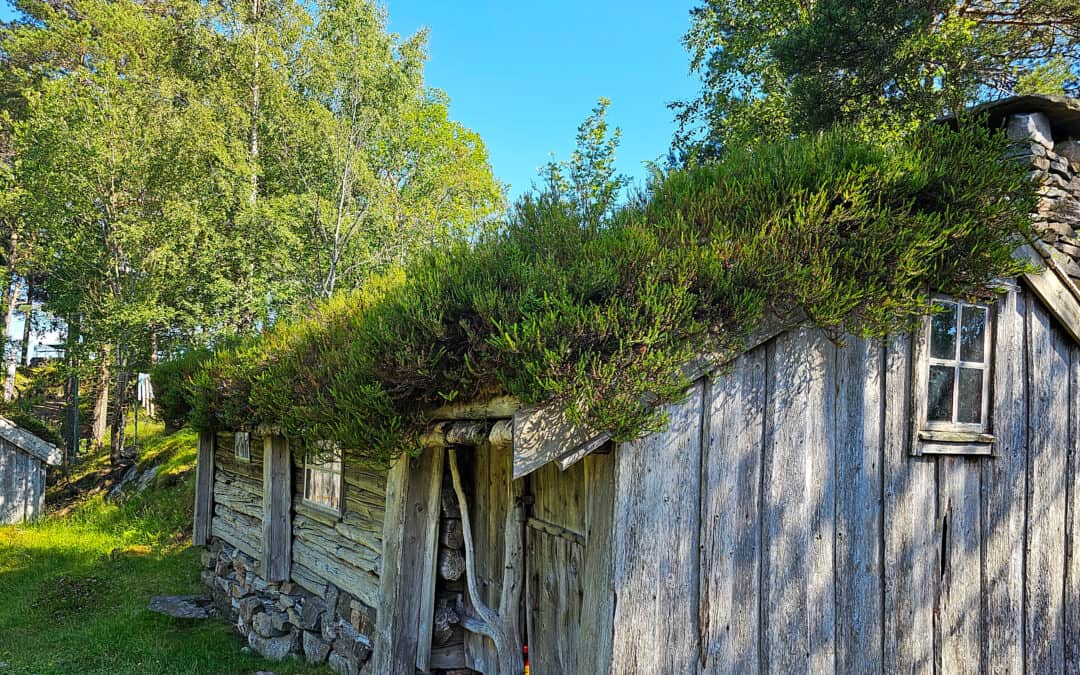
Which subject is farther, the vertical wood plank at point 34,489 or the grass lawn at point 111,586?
the vertical wood plank at point 34,489

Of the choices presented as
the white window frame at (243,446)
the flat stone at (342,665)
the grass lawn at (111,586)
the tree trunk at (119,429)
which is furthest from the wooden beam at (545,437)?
the tree trunk at (119,429)

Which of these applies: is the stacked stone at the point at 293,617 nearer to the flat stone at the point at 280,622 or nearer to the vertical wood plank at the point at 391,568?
the flat stone at the point at 280,622

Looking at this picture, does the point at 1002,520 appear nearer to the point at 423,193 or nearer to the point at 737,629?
the point at 737,629

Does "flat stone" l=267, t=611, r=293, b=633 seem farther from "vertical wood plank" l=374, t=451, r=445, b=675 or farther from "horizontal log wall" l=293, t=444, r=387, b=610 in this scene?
"vertical wood plank" l=374, t=451, r=445, b=675

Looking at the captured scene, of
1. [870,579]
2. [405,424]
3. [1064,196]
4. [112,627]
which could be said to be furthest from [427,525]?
[112,627]

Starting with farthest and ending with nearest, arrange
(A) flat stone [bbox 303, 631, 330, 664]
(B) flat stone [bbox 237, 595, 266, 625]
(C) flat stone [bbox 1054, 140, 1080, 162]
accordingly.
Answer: (B) flat stone [bbox 237, 595, 266, 625], (A) flat stone [bbox 303, 631, 330, 664], (C) flat stone [bbox 1054, 140, 1080, 162]

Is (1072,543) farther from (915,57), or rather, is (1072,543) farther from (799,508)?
(915,57)

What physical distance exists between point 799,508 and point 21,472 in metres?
18.3

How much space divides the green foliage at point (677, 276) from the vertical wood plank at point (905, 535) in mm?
467

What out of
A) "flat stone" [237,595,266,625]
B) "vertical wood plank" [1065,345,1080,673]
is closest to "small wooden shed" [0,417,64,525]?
"flat stone" [237,595,266,625]

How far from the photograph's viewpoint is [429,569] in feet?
16.9

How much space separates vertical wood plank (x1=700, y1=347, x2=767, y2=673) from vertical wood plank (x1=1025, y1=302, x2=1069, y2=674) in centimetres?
218

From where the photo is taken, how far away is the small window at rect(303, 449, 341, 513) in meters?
6.66

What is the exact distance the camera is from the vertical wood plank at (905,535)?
4.00 m
